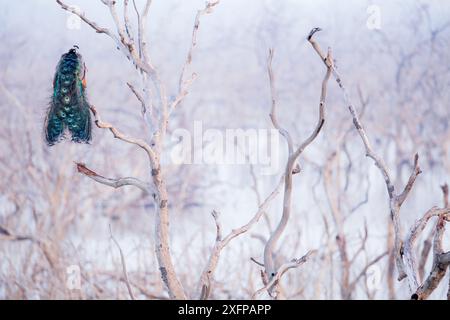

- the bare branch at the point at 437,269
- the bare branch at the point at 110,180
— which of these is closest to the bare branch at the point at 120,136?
the bare branch at the point at 110,180

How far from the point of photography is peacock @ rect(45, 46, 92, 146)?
2.72 m

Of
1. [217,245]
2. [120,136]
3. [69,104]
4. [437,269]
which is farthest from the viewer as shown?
[69,104]

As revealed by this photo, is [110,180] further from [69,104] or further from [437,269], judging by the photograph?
[437,269]

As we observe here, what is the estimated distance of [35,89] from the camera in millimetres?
4836

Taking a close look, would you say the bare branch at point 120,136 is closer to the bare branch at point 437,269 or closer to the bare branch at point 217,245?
the bare branch at point 217,245

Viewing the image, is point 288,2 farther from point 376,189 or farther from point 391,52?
point 376,189

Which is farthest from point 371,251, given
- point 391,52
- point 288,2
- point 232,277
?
point 288,2

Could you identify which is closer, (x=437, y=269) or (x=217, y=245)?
(x=437, y=269)

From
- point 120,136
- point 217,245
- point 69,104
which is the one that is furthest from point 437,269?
point 69,104

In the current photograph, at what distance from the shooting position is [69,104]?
2.72m

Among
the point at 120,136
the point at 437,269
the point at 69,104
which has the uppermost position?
the point at 69,104

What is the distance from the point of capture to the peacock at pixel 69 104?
107 inches

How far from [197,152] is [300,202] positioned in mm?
769

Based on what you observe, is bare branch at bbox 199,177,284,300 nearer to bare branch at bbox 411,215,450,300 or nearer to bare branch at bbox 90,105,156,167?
bare branch at bbox 90,105,156,167
